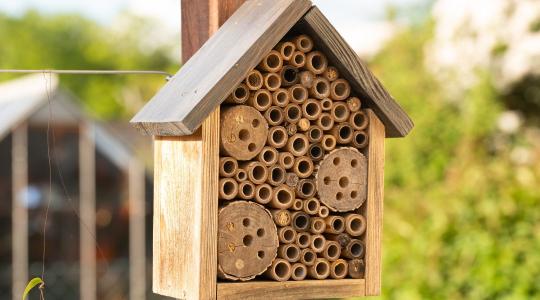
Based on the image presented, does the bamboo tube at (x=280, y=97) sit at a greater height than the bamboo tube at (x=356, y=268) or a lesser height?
greater

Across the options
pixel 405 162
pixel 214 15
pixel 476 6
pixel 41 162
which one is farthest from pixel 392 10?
pixel 214 15

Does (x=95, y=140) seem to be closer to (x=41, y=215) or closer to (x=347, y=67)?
(x=41, y=215)

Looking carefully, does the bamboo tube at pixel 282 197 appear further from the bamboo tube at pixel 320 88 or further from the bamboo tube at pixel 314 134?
the bamboo tube at pixel 320 88

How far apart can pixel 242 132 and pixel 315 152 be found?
21 cm

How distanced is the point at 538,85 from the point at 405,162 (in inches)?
80.9

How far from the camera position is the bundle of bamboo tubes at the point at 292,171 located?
235 centimetres

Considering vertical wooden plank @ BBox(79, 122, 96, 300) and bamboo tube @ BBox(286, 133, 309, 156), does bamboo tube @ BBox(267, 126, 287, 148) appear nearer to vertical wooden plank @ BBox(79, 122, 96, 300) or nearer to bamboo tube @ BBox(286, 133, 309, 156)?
bamboo tube @ BBox(286, 133, 309, 156)

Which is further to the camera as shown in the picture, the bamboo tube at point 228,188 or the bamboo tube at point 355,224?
the bamboo tube at point 355,224

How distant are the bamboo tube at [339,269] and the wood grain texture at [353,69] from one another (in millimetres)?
367

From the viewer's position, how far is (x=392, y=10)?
1216 cm

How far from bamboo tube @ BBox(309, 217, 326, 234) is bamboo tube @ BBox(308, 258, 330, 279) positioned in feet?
0.23

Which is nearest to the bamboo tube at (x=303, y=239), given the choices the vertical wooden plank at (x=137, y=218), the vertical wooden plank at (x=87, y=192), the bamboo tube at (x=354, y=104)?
the bamboo tube at (x=354, y=104)

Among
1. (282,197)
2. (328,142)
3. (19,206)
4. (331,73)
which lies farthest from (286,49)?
(19,206)

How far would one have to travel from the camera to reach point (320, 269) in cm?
249
